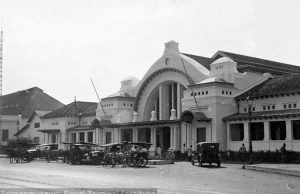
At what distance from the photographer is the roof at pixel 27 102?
8112 cm

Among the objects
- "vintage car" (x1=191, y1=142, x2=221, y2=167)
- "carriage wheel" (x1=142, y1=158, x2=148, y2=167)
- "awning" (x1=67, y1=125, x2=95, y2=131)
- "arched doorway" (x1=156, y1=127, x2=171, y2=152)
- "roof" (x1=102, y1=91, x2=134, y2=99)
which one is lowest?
"carriage wheel" (x1=142, y1=158, x2=148, y2=167)

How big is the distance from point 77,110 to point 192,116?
25.1m

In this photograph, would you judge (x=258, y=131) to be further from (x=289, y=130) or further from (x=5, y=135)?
(x=5, y=135)

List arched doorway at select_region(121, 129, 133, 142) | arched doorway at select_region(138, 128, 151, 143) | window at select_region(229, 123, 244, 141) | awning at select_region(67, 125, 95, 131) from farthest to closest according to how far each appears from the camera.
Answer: awning at select_region(67, 125, 95, 131), arched doorway at select_region(121, 129, 133, 142), arched doorway at select_region(138, 128, 151, 143), window at select_region(229, 123, 244, 141)

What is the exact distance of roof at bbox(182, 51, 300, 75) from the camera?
4619 centimetres

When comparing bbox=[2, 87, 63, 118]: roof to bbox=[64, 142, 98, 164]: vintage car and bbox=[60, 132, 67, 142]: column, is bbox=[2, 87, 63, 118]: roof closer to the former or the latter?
bbox=[60, 132, 67, 142]: column

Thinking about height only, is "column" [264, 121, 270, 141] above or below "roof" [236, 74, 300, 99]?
below

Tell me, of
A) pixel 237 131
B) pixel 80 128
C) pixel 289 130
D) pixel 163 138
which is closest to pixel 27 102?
pixel 80 128

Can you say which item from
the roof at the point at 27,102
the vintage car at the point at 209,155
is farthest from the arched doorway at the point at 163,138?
the roof at the point at 27,102

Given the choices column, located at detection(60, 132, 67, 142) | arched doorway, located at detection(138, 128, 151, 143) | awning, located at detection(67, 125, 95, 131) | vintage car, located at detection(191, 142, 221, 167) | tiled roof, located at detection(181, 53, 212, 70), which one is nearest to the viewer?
vintage car, located at detection(191, 142, 221, 167)

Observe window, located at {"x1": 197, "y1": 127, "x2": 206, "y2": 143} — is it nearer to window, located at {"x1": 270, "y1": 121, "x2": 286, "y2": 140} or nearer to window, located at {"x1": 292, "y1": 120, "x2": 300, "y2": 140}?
window, located at {"x1": 270, "y1": 121, "x2": 286, "y2": 140}

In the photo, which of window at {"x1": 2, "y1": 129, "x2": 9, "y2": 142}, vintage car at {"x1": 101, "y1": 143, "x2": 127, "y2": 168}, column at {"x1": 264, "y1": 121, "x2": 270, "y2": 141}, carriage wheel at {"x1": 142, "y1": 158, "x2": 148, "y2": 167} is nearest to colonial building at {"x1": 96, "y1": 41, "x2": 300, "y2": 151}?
column at {"x1": 264, "y1": 121, "x2": 270, "y2": 141}

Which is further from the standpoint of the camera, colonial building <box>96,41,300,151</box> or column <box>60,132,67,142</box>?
column <box>60,132,67,142</box>

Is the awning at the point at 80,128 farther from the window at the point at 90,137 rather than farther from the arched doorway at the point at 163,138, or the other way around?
the arched doorway at the point at 163,138
